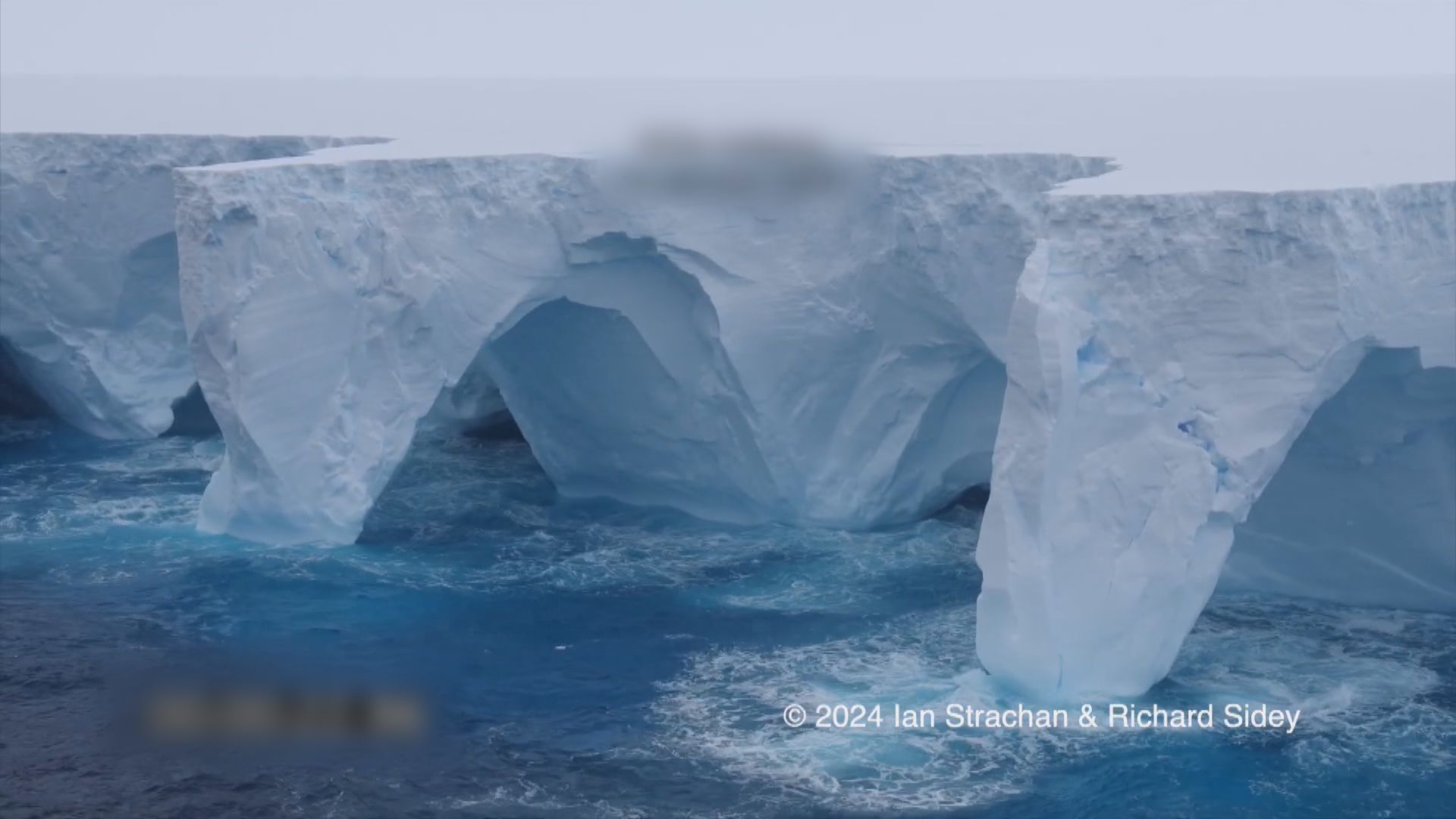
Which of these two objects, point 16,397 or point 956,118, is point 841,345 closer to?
point 956,118

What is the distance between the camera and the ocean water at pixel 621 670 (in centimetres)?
904

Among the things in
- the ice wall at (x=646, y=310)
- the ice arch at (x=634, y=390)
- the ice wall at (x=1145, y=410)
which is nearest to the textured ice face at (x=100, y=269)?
the ice wall at (x=646, y=310)

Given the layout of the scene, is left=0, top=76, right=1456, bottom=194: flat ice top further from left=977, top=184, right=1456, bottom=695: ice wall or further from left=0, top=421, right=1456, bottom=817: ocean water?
left=0, top=421, right=1456, bottom=817: ocean water

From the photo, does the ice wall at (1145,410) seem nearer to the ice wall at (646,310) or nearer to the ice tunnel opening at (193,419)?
the ice wall at (646,310)

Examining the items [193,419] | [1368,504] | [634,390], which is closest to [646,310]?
[634,390]

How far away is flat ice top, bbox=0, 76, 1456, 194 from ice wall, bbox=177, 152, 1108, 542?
488mm

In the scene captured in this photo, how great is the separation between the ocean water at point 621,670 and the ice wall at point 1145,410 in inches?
24.0

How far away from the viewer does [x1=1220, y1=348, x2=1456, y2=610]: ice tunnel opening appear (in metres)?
11.3

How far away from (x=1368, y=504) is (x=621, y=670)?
18.4 feet

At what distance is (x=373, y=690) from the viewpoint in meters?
10.6

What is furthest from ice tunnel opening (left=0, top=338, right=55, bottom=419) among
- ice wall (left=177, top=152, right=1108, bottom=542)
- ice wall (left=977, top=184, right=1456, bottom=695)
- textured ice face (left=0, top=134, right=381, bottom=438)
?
ice wall (left=977, top=184, right=1456, bottom=695)

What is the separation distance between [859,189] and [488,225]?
3185mm

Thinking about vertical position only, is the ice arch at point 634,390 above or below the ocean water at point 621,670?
above

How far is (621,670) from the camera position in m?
11.0
